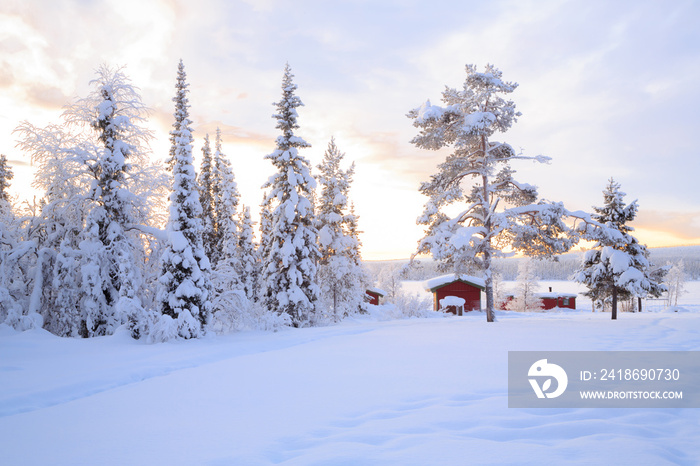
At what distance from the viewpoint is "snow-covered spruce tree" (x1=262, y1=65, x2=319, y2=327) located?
23.2m

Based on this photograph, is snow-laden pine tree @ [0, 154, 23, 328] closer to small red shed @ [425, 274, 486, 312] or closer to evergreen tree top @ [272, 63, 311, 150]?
evergreen tree top @ [272, 63, 311, 150]

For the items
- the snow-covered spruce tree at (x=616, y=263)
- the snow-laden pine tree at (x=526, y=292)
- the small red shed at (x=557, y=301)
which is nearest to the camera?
the snow-covered spruce tree at (x=616, y=263)

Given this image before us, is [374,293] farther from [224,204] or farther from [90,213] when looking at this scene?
[90,213]

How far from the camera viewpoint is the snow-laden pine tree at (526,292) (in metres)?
61.1

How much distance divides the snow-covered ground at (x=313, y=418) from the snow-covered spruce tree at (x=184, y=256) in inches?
238

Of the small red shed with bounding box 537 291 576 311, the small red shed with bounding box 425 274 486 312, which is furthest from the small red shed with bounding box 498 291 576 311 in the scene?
the small red shed with bounding box 425 274 486 312

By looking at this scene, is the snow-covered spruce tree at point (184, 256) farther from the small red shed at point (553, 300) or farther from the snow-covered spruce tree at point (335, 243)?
the small red shed at point (553, 300)

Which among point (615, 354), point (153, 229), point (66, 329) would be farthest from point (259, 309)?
point (615, 354)

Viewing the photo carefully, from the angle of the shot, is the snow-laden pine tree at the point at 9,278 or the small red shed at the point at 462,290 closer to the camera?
the snow-laden pine tree at the point at 9,278

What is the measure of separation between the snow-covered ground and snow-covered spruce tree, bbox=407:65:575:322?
10.3m

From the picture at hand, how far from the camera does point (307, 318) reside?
2402 cm

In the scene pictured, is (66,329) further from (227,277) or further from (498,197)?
(498,197)

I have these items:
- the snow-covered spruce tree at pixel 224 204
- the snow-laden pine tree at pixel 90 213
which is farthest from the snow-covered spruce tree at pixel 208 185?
the snow-laden pine tree at pixel 90 213

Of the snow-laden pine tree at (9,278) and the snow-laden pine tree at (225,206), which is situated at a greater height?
the snow-laden pine tree at (225,206)
